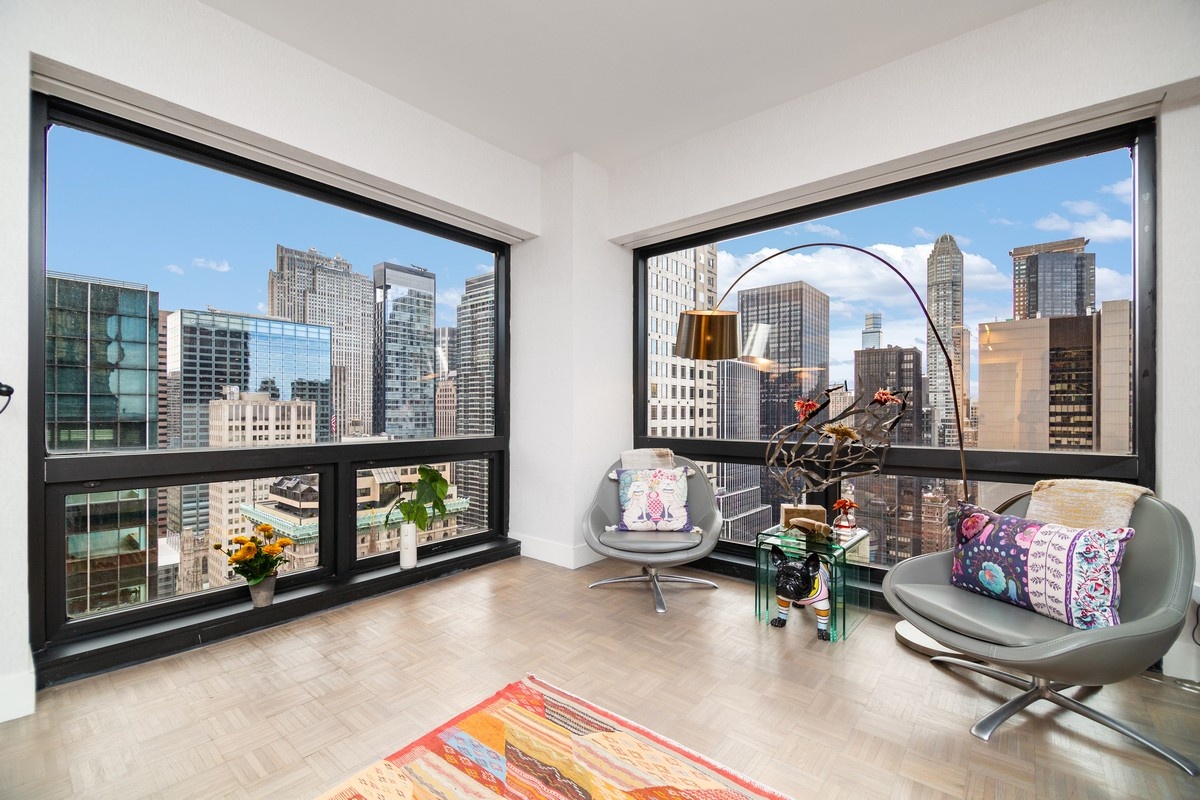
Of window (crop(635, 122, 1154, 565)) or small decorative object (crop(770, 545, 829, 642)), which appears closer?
window (crop(635, 122, 1154, 565))

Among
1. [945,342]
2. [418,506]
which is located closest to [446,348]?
[418,506]

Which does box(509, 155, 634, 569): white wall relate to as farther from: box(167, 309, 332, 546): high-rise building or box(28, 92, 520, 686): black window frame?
box(167, 309, 332, 546): high-rise building

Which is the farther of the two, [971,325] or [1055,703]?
[971,325]

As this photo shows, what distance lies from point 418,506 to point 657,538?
1673mm

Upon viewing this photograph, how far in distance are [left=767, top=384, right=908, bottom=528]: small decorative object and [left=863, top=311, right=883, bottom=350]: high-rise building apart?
0.31 metres

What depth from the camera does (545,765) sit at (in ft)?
6.04

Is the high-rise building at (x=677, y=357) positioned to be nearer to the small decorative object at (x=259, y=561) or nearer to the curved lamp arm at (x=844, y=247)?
the curved lamp arm at (x=844, y=247)

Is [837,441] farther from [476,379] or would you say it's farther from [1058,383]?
[476,379]

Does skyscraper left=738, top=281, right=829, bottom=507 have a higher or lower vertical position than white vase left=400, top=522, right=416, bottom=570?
higher

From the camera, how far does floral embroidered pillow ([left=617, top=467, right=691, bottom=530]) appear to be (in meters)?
3.53

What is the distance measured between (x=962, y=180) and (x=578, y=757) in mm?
3570

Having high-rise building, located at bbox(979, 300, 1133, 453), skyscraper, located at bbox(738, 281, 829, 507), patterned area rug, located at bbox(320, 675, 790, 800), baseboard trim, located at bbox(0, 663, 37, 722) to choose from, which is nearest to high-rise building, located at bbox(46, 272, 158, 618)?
baseboard trim, located at bbox(0, 663, 37, 722)

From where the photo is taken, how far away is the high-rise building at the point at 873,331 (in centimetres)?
336

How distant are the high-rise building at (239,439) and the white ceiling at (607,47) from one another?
1999 mm
